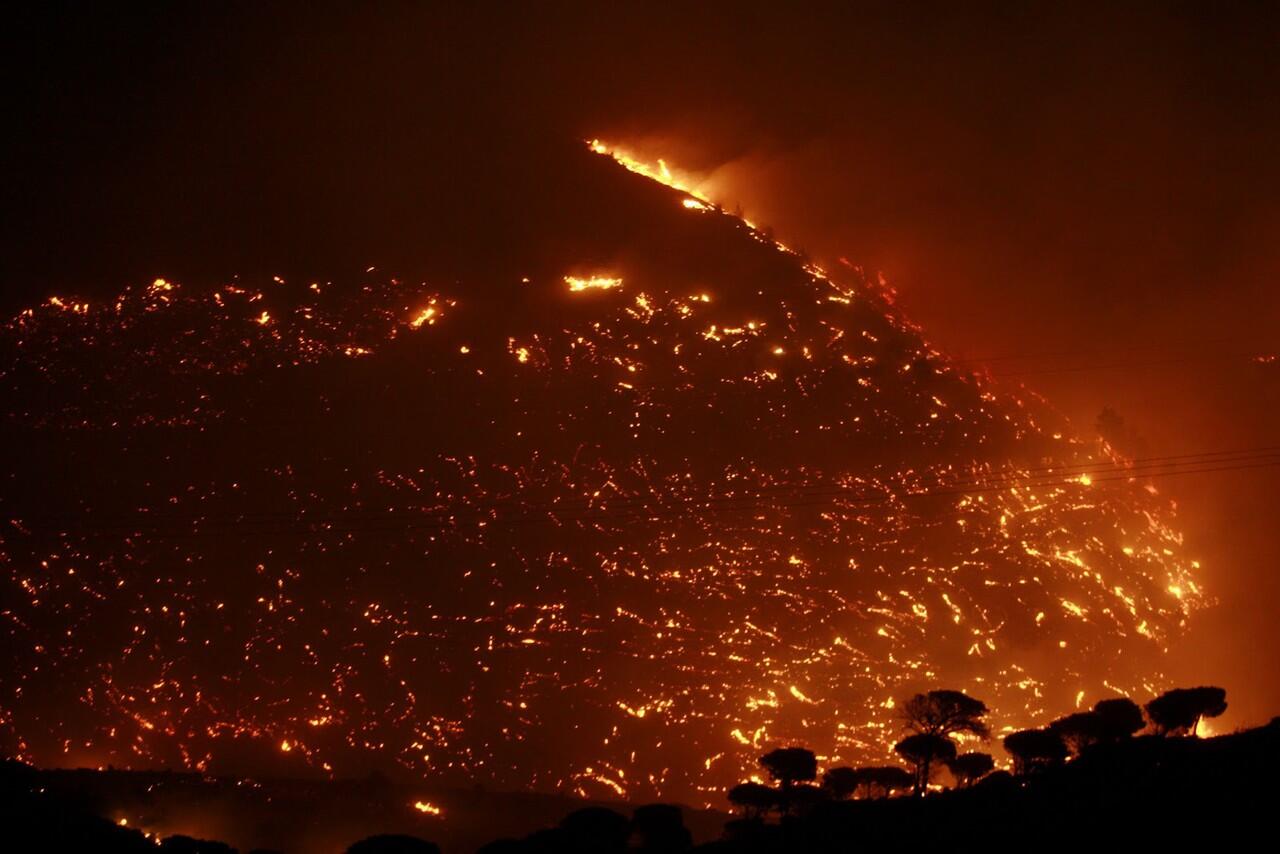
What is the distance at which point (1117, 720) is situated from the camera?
29.5 metres

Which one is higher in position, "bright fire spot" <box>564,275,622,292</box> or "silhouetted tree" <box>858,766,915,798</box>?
"bright fire spot" <box>564,275,622,292</box>

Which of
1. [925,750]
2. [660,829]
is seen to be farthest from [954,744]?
[660,829]

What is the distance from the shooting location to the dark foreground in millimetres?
16406

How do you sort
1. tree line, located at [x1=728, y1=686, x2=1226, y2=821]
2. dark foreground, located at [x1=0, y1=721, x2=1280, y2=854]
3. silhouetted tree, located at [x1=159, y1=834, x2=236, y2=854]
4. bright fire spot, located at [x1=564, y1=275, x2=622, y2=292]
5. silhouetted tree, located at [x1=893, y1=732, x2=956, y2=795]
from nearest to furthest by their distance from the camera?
dark foreground, located at [x1=0, y1=721, x2=1280, y2=854] < silhouetted tree, located at [x1=159, y1=834, x2=236, y2=854] < tree line, located at [x1=728, y1=686, x2=1226, y2=821] < silhouetted tree, located at [x1=893, y1=732, x2=956, y2=795] < bright fire spot, located at [x1=564, y1=275, x2=622, y2=292]

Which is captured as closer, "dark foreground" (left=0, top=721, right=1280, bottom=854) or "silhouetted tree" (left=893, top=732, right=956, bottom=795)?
"dark foreground" (left=0, top=721, right=1280, bottom=854)

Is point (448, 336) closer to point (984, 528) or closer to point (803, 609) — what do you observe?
point (803, 609)

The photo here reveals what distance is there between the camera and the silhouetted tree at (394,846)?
23.2 m

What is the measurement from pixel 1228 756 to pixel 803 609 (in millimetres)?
25555

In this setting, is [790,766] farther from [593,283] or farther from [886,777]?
[593,283]

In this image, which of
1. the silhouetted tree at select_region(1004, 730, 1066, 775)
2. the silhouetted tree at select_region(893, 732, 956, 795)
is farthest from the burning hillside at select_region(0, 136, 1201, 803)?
the silhouetted tree at select_region(1004, 730, 1066, 775)

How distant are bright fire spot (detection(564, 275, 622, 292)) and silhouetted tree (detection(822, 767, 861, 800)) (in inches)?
1366

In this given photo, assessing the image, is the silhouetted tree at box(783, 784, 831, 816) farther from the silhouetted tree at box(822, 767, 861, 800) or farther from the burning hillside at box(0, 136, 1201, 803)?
the burning hillside at box(0, 136, 1201, 803)

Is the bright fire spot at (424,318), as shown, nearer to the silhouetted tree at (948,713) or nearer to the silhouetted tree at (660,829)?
the silhouetted tree at (660,829)

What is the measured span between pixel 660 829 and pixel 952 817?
888 cm
